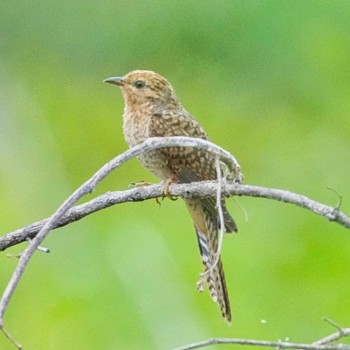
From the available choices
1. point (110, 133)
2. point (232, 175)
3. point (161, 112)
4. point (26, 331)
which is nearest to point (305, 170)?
point (110, 133)

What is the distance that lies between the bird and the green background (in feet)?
8.77

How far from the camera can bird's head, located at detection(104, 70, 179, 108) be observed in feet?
22.3

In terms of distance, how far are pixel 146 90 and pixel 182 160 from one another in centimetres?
66

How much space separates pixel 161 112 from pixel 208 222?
59 cm

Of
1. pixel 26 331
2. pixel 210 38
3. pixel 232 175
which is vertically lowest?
pixel 26 331

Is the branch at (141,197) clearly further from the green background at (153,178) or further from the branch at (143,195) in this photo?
the green background at (153,178)

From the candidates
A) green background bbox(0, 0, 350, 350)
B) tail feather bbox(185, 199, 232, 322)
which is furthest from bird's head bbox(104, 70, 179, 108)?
green background bbox(0, 0, 350, 350)

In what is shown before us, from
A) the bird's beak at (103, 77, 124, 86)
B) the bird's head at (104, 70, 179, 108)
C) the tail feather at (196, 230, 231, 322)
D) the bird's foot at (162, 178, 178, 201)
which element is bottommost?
the tail feather at (196, 230, 231, 322)

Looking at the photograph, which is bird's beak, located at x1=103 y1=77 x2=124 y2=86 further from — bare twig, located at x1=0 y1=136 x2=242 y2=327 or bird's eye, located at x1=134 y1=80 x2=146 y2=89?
bare twig, located at x1=0 y1=136 x2=242 y2=327

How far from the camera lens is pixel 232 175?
200 inches

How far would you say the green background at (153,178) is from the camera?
1016cm

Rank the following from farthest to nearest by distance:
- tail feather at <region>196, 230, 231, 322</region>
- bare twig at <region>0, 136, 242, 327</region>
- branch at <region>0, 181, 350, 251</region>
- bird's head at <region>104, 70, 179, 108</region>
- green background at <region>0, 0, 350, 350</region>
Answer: green background at <region>0, 0, 350, 350</region> → bird's head at <region>104, 70, 179, 108</region> → tail feather at <region>196, 230, 231, 322</region> → branch at <region>0, 181, 350, 251</region> → bare twig at <region>0, 136, 242, 327</region>

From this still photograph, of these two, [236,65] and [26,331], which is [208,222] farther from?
[236,65]

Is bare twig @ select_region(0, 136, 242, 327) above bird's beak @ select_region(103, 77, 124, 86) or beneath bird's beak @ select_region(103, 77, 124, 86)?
beneath
